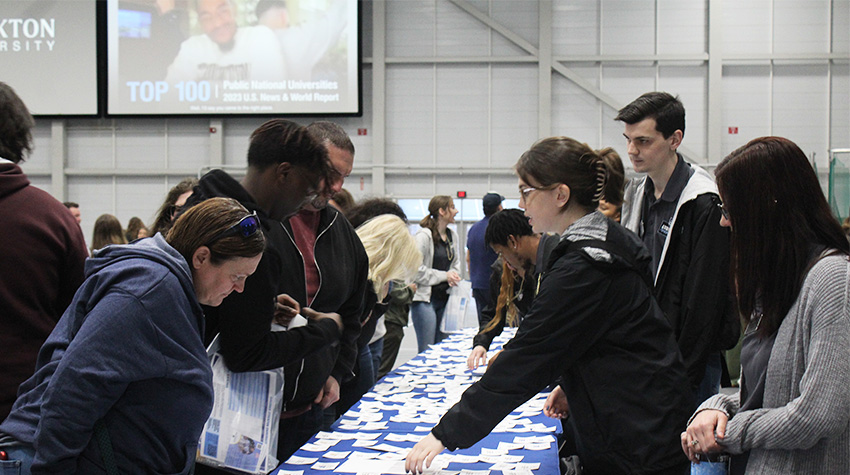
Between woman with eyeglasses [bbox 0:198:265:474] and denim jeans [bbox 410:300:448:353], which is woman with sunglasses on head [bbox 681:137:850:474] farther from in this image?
denim jeans [bbox 410:300:448:353]

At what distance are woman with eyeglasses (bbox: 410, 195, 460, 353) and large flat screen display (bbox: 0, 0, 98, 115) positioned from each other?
5.82 meters

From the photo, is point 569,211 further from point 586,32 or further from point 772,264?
point 586,32

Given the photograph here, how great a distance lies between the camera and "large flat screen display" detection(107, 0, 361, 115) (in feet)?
29.9

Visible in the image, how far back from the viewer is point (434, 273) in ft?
17.4

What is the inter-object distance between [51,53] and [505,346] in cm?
973

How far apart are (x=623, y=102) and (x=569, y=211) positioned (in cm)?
809

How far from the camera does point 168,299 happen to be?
1.27 m

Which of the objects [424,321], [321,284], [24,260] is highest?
[24,260]

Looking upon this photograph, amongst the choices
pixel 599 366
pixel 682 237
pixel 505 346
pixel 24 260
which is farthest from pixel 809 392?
pixel 24 260

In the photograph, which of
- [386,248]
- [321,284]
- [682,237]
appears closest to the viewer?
[321,284]

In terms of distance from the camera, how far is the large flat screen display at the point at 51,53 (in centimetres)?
A: 929

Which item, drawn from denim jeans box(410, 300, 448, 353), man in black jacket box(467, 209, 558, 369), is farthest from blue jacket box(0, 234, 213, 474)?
denim jeans box(410, 300, 448, 353)

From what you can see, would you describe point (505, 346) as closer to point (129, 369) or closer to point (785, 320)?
point (785, 320)

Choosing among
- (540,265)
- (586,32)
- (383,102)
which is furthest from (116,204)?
(540,265)
